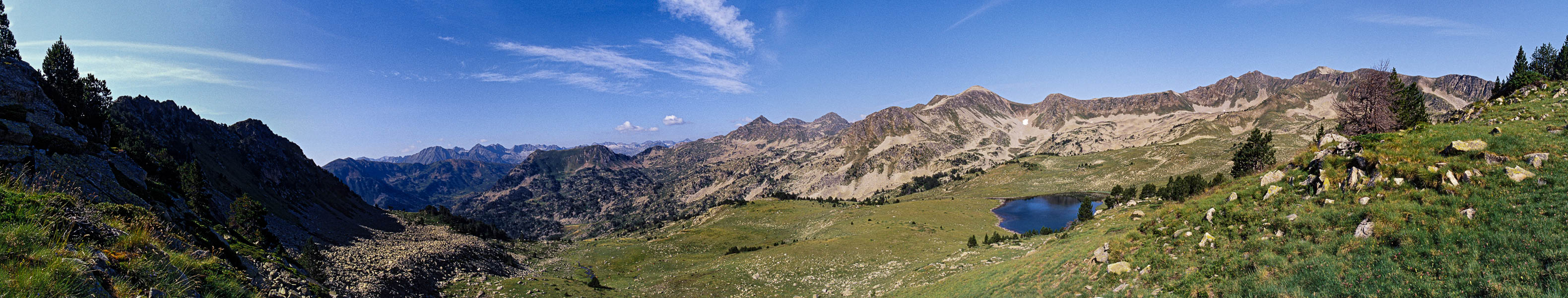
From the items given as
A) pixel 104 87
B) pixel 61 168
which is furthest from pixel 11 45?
pixel 61 168

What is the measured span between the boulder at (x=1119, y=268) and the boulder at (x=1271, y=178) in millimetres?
8091

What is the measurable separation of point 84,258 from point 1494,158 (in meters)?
34.8

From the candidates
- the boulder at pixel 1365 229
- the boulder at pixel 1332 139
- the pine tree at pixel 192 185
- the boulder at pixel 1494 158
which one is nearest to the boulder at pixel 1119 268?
the boulder at pixel 1365 229

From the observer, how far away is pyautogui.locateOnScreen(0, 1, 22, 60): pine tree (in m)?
52.6

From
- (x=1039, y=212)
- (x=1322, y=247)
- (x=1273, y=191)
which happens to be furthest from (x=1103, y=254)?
(x=1039, y=212)

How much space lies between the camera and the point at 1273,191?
20.8 meters

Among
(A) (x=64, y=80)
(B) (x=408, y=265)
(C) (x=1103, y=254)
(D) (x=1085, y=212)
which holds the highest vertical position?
(A) (x=64, y=80)

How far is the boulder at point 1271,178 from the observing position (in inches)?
872

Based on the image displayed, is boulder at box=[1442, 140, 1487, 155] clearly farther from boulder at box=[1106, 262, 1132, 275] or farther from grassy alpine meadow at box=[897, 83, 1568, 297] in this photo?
boulder at box=[1106, 262, 1132, 275]

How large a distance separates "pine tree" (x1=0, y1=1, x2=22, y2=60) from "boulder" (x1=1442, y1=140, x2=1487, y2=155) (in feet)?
377

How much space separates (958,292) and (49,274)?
3370cm

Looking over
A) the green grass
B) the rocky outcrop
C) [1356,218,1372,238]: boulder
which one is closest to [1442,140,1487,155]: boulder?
[1356,218,1372,238]: boulder

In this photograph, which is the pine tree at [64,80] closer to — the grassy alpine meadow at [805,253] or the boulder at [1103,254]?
the grassy alpine meadow at [805,253]

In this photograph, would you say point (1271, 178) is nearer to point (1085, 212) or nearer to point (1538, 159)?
point (1538, 159)
